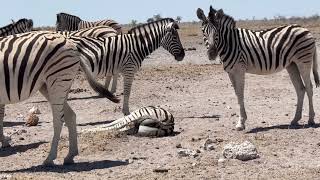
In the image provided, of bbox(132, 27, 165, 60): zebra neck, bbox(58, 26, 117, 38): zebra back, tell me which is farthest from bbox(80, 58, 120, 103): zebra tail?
bbox(58, 26, 117, 38): zebra back

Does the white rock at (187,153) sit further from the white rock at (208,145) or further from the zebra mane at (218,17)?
the zebra mane at (218,17)

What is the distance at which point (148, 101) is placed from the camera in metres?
17.0

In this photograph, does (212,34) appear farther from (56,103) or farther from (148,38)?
(56,103)

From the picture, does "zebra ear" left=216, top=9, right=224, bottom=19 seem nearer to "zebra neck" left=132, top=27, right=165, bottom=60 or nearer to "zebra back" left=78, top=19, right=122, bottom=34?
"zebra neck" left=132, top=27, right=165, bottom=60

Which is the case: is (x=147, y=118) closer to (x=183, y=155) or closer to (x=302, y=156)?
(x=183, y=155)

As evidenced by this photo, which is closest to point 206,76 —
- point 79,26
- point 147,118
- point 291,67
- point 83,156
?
point 79,26

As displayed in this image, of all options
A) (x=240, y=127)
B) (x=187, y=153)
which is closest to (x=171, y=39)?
(x=240, y=127)

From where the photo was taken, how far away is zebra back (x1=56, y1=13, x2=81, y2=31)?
25781 mm

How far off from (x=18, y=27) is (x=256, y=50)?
32.2 ft

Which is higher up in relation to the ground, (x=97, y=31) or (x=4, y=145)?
(x=97, y=31)

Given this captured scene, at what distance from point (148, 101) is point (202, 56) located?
50.7ft

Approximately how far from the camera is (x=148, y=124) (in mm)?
11875

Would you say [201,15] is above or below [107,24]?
above

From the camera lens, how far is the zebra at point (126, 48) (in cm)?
1438
